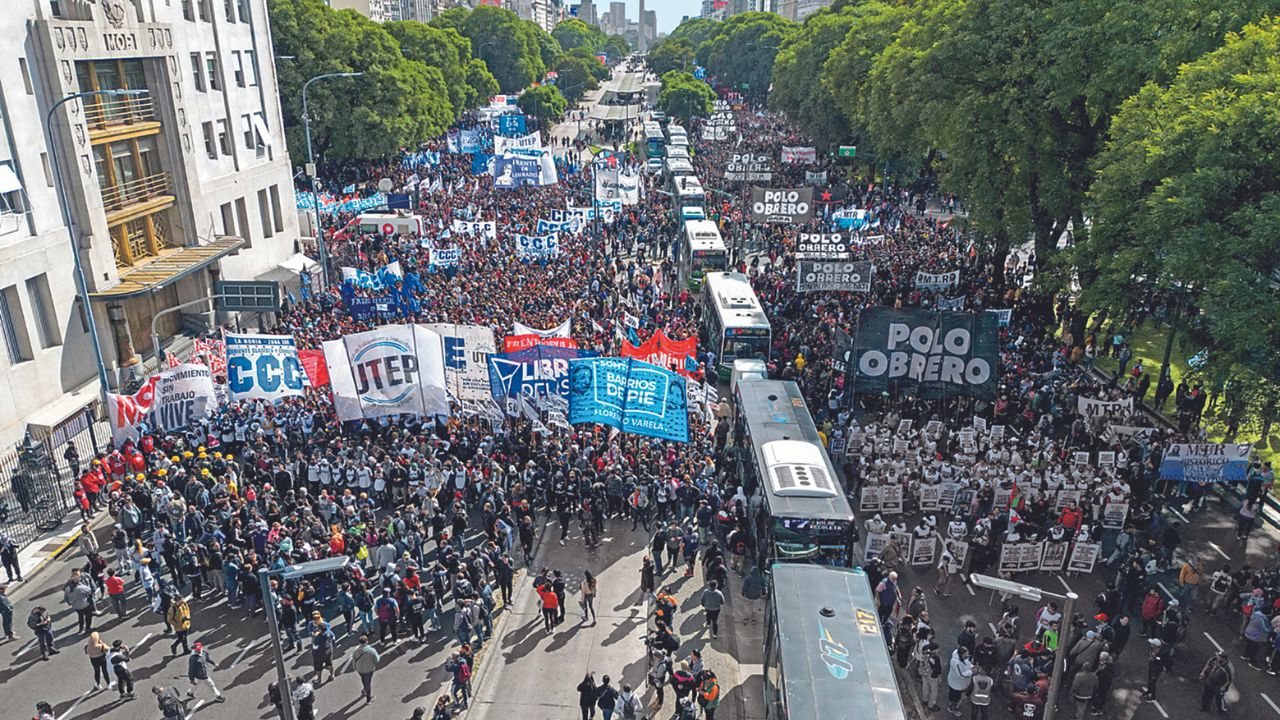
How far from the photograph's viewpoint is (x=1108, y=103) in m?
31.8

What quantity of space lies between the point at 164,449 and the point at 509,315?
12913 mm

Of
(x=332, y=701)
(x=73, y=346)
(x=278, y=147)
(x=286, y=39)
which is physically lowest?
(x=332, y=701)

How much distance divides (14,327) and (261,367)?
11.7 meters

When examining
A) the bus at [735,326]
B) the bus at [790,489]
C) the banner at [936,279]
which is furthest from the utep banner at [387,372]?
the banner at [936,279]

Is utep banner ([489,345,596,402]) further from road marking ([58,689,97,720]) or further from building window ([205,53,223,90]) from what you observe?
building window ([205,53,223,90])

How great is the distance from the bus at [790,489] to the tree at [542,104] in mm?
97381

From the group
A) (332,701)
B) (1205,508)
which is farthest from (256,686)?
(1205,508)

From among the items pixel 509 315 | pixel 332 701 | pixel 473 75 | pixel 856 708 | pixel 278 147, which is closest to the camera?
pixel 856 708

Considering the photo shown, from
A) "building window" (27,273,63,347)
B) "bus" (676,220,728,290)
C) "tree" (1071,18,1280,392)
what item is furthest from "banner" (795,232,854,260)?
"building window" (27,273,63,347)

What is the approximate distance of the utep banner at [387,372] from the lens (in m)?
23.0

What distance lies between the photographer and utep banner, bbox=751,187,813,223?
136 feet

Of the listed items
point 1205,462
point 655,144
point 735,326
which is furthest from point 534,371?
point 655,144

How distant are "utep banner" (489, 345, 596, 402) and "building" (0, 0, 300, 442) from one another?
10978mm

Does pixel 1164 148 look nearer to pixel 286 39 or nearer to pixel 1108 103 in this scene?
pixel 1108 103
